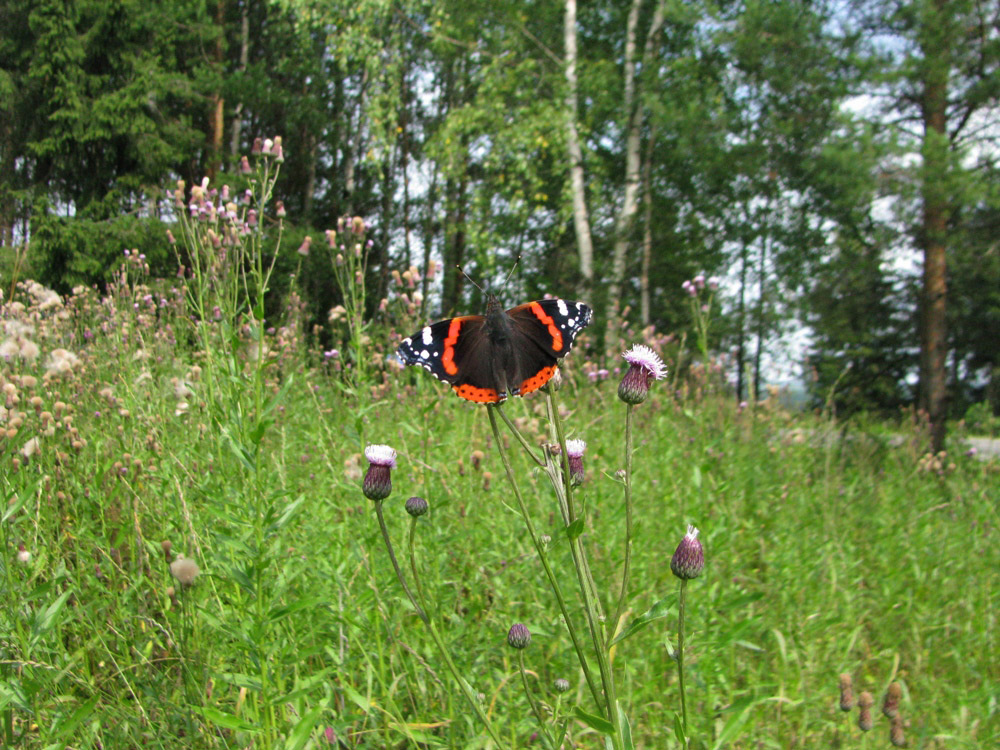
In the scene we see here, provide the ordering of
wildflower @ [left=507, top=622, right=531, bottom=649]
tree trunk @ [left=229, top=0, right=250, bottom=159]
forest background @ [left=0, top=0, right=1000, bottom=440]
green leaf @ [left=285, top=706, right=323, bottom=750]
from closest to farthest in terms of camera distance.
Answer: green leaf @ [left=285, top=706, right=323, bottom=750], wildflower @ [left=507, top=622, right=531, bottom=649], forest background @ [left=0, top=0, right=1000, bottom=440], tree trunk @ [left=229, top=0, right=250, bottom=159]

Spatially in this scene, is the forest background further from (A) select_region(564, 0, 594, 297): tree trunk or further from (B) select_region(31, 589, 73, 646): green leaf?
(B) select_region(31, 589, 73, 646): green leaf

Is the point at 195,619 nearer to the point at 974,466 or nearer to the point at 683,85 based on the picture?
the point at 974,466

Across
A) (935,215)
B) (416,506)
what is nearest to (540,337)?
(416,506)

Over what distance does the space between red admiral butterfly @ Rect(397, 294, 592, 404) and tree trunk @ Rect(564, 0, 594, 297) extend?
943 cm

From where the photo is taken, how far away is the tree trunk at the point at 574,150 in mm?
10719

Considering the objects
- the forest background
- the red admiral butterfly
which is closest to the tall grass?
the red admiral butterfly

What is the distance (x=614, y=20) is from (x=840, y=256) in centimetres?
657

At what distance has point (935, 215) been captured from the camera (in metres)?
7.44

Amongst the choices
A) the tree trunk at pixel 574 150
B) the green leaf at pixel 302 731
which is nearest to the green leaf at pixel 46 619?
the green leaf at pixel 302 731

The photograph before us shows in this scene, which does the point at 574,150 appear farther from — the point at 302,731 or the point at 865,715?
the point at 302,731

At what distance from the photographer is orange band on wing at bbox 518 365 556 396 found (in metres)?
1.37

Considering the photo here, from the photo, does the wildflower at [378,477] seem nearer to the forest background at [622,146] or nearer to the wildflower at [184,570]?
the wildflower at [184,570]

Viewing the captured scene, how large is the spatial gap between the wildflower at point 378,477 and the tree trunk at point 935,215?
6862 mm

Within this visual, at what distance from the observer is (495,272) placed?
13781mm
